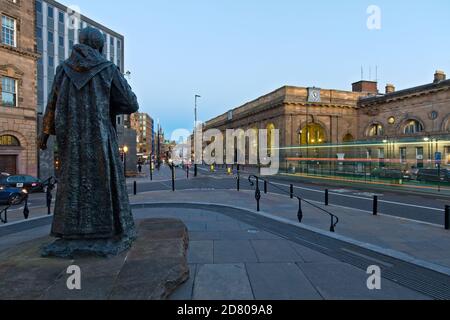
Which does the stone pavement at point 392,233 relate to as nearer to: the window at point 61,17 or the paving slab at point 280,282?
the paving slab at point 280,282

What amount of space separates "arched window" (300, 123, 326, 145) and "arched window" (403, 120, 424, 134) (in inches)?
554

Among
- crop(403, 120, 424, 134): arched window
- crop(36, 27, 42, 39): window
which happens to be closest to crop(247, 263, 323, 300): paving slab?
crop(403, 120, 424, 134): arched window

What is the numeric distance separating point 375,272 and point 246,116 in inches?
2515

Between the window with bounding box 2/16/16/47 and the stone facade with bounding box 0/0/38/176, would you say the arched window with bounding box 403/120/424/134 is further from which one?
the window with bounding box 2/16/16/47

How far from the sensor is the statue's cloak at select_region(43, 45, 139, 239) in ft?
13.9

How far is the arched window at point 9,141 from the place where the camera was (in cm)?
2167

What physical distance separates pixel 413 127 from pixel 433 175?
29.0 metres

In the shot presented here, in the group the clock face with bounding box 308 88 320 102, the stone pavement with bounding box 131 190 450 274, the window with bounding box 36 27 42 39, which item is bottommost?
the stone pavement with bounding box 131 190 450 274

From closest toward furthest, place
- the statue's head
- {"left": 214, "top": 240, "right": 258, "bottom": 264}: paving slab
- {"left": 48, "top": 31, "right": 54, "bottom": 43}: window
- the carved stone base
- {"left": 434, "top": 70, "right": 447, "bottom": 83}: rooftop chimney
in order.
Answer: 1. the carved stone base
2. the statue's head
3. {"left": 214, "top": 240, "right": 258, "bottom": 264}: paving slab
4. {"left": 434, "top": 70, "right": 447, "bottom": 83}: rooftop chimney
5. {"left": 48, "top": 31, "right": 54, "bottom": 43}: window

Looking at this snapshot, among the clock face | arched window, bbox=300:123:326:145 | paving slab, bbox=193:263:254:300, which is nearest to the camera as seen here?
paving slab, bbox=193:263:254:300

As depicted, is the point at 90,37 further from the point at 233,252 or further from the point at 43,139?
the point at 233,252

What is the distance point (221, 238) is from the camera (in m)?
6.42
